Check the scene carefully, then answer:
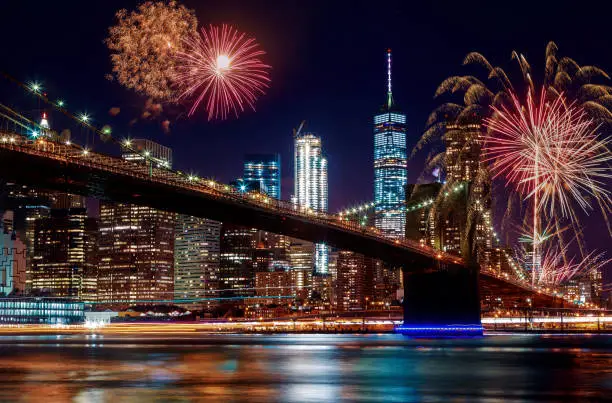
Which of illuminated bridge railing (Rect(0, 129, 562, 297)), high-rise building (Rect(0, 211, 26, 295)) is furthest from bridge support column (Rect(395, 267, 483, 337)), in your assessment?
high-rise building (Rect(0, 211, 26, 295))

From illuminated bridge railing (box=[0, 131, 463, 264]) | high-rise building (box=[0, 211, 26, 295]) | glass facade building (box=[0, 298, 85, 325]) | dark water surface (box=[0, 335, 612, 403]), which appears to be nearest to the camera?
dark water surface (box=[0, 335, 612, 403])

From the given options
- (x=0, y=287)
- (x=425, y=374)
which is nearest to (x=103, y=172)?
(x=425, y=374)

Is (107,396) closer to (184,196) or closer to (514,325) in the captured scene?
(184,196)

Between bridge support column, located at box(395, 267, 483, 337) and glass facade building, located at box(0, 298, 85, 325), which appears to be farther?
glass facade building, located at box(0, 298, 85, 325)

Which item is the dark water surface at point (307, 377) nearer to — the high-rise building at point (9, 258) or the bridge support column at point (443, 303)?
the bridge support column at point (443, 303)

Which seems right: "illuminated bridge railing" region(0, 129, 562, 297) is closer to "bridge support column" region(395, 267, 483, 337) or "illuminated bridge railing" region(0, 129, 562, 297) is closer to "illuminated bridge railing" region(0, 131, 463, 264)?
"illuminated bridge railing" region(0, 131, 463, 264)

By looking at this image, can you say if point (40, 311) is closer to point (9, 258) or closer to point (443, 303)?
point (9, 258)
